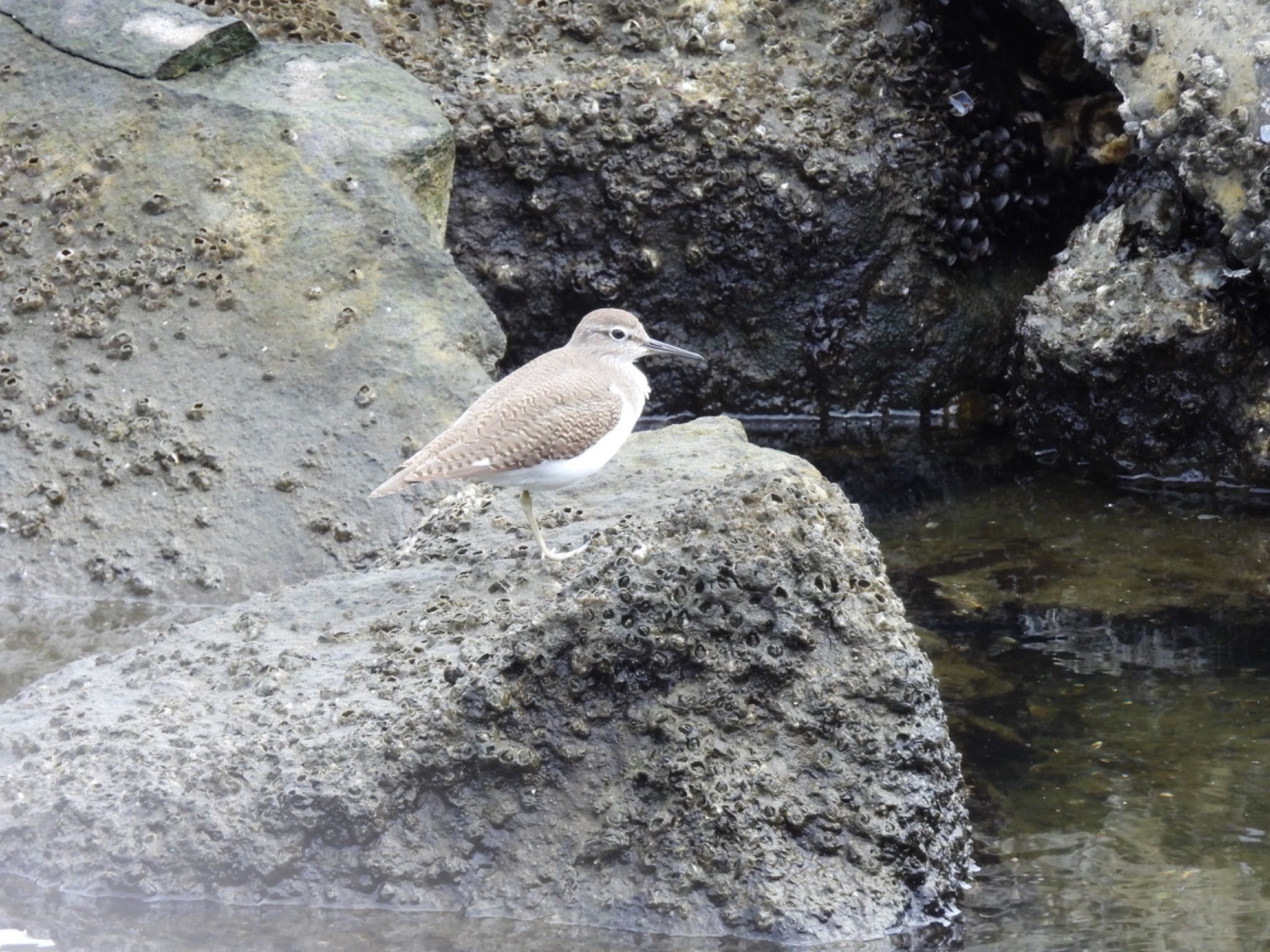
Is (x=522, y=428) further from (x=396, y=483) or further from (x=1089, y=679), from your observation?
(x=1089, y=679)

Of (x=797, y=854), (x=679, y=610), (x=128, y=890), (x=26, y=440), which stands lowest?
(x=26, y=440)

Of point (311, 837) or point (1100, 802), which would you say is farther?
point (1100, 802)

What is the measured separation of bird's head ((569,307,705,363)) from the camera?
679cm

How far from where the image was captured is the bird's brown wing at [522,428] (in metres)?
5.51

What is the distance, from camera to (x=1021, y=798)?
213 inches

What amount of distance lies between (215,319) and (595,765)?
13.0 feet

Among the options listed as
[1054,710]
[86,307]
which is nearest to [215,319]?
[86,307]

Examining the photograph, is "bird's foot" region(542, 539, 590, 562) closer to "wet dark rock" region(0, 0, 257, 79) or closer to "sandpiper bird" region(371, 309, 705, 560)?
"sandpiper bird" region(371, 309, 705, 560)

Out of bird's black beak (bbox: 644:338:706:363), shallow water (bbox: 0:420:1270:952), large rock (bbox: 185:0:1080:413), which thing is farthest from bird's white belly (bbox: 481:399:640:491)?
large rock (bbox: 185:0:1080:413)

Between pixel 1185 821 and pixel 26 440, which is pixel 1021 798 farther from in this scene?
pixel 26 440

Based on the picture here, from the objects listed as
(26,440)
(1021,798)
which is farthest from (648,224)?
(1021,798)

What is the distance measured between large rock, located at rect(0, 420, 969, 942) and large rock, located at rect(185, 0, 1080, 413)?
4783 mm

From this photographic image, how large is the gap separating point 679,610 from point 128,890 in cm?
169

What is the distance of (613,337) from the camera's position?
22.4ft
